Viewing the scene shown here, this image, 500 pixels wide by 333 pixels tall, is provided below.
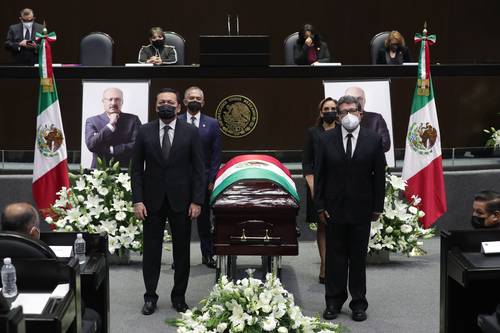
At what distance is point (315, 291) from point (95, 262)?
106 inches

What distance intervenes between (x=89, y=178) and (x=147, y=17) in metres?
5.52

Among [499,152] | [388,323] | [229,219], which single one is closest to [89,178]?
[229,219]

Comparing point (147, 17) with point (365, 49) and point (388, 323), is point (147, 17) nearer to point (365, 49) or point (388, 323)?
point (365, 49)

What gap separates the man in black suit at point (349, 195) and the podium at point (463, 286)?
115 cm


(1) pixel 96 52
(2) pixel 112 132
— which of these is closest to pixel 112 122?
(2) pixel 112 132

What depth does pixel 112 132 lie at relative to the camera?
870cm

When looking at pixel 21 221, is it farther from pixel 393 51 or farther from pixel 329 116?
pixel 393 51

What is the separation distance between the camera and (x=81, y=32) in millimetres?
12594

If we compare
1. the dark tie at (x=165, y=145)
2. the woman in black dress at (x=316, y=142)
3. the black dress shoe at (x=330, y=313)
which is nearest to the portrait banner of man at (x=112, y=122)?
the woman in black dress at (x=316, y=142)

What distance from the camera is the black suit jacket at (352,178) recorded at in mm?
5938

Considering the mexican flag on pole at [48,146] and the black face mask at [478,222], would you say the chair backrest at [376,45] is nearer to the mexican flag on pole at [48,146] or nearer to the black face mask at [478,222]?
the mexican flag on pole at [48,146]

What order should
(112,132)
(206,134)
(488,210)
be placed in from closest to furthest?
(488,210) → (206,134) → (112,132)

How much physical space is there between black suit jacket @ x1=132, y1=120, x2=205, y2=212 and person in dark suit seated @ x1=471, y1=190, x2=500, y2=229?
2.05 meters

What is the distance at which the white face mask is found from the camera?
5.93 m
